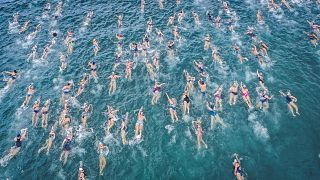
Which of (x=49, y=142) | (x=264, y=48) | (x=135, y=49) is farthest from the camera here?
(x=135, y=49)

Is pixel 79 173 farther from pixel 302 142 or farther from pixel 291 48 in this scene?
pixel 291 48

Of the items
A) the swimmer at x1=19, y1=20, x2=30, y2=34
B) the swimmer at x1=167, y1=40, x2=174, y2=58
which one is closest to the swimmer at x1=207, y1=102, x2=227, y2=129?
the swimmer at x1=167, y1=40, x2=174, y2=58

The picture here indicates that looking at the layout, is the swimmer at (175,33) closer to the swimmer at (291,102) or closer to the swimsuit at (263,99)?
the swimsuit at (263,99)

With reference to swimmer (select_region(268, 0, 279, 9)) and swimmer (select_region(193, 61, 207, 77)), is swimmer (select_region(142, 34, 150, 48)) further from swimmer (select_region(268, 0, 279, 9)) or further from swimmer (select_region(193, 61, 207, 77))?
swimmer (select_region(268, 0, 279, 9))

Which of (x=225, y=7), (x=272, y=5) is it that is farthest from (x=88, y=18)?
(x=272, y=5)

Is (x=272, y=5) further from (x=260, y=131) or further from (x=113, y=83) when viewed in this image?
(x=113, y=83)

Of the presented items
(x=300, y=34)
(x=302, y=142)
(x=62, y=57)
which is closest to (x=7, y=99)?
(x=62, y=57)
